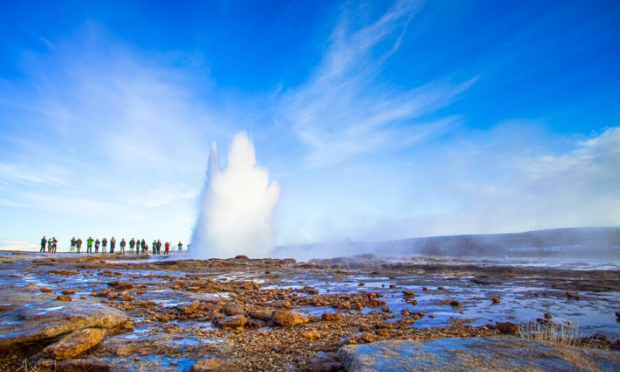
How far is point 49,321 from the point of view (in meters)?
5.81

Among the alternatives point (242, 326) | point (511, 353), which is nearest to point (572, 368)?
point (511, 353)

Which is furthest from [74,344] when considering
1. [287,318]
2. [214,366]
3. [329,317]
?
[329,317]

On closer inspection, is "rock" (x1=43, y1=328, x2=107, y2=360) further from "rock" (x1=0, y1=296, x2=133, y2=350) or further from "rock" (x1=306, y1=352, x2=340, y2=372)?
"rock" (x1=306, y1=352, x2=340, y2=372)

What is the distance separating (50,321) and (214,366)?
361 centimetres

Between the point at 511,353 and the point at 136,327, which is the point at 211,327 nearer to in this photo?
the point at 136,327

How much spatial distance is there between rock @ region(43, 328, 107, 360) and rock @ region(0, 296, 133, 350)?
662mm

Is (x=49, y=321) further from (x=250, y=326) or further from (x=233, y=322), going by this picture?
(x=250, y=326)

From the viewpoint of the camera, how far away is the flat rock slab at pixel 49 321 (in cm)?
532

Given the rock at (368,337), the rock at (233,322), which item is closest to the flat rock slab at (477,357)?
the rock at (368,337)

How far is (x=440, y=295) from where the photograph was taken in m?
11.4

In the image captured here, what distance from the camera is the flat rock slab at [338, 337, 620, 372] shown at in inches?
139

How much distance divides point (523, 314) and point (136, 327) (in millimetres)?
9076

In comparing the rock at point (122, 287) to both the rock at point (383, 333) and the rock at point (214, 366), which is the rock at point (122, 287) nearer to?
the rock at point (214, 366)

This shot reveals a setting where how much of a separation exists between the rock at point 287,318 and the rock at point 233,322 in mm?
665
